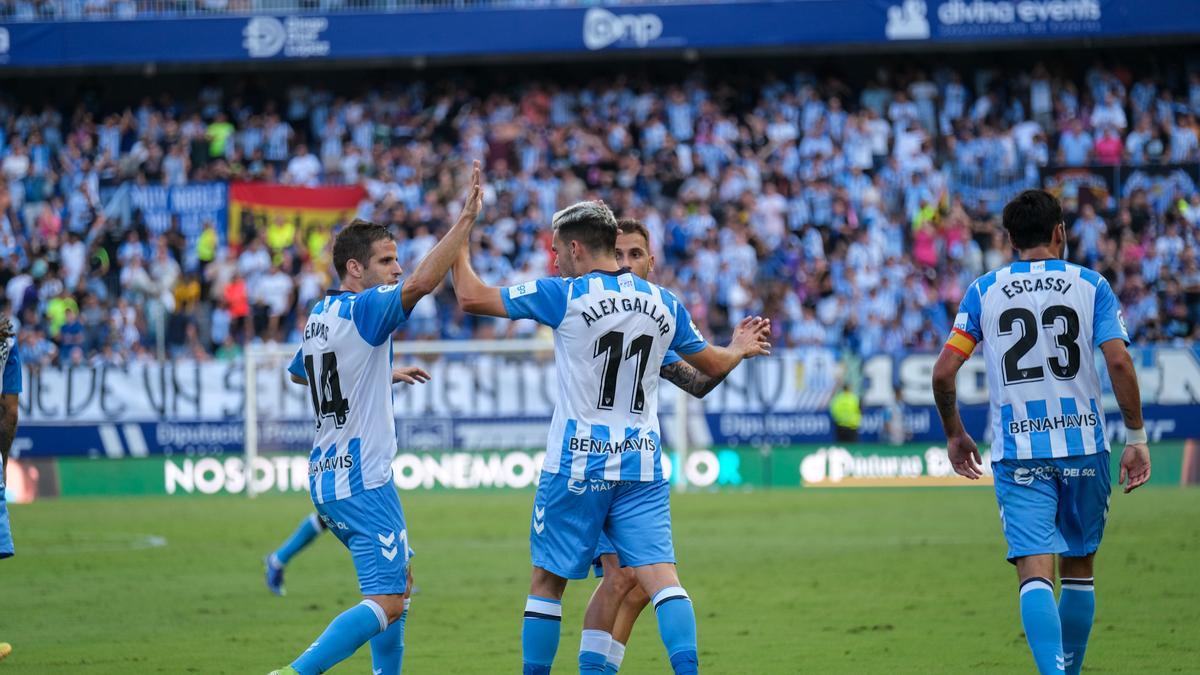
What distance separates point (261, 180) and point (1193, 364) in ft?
62.4

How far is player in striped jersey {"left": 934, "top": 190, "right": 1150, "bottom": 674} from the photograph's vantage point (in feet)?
24.7

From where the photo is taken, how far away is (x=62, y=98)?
123 ft

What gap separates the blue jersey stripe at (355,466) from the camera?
25.0ft

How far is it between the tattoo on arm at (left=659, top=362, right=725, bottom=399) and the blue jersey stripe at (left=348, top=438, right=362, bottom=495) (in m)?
1.49

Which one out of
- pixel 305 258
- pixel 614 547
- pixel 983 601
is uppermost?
pixel 305 258

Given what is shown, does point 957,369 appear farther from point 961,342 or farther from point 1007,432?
point 1007,432

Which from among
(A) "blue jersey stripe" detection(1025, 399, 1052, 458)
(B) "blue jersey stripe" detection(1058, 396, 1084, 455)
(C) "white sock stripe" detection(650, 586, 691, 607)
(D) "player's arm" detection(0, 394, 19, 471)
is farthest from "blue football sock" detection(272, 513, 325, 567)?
(B) "blue jersey stripe" detection(1058, 396, 1084, 455)

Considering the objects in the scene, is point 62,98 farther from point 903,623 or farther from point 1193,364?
point 903,623

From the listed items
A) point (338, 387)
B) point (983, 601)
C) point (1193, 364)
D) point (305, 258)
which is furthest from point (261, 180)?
point (338, 387)

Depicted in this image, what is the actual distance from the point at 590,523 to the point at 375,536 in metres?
1.05

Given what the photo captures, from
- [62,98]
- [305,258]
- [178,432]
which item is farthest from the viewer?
[62,98]

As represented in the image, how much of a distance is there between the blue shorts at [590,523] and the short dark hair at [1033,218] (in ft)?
7.05

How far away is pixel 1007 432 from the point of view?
25.1 ft

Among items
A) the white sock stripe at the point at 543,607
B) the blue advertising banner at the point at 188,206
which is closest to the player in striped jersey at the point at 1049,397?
the white sock stripe at the point at 543,607
